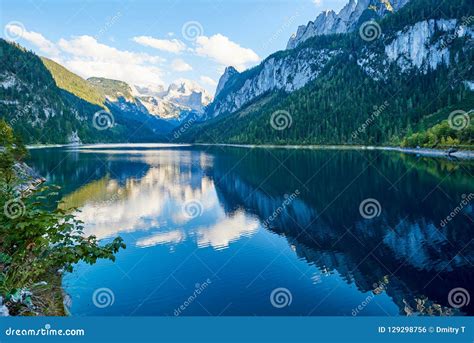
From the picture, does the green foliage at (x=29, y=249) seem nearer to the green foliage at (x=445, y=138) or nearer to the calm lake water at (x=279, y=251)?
the calm lake water at (x=279, y=251)

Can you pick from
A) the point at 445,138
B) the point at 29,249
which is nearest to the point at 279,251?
the point at 29,249

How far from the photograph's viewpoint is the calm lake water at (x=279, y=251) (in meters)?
Answer: 21.2

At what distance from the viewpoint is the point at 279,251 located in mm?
30922

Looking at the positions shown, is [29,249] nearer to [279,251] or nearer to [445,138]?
[279,251]

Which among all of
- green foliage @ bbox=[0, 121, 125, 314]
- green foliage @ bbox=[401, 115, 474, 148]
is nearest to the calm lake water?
green foliage @ bbox=[0, 121, 125, 314]

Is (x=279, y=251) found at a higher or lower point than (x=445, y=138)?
lower

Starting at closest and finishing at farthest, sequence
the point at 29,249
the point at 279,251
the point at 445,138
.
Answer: the point at 29,249 < the point at 279,251 < the point at 445,138

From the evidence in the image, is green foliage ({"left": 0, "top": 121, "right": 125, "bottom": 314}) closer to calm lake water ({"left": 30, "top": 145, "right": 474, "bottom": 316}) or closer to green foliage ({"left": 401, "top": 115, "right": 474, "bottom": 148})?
calm lake water ({"left": 30, "top": 145, "right": 474, "bottom": 316})

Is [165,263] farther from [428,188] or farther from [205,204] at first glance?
[428,188]

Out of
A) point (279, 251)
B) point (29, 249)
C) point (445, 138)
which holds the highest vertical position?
point (445, 138)

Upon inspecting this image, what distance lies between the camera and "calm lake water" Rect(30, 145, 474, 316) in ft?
69.5

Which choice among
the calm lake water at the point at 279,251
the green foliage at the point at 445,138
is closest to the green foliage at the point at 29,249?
the calm lake water at the point at 279,251

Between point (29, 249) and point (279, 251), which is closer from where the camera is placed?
point (29, 249)
